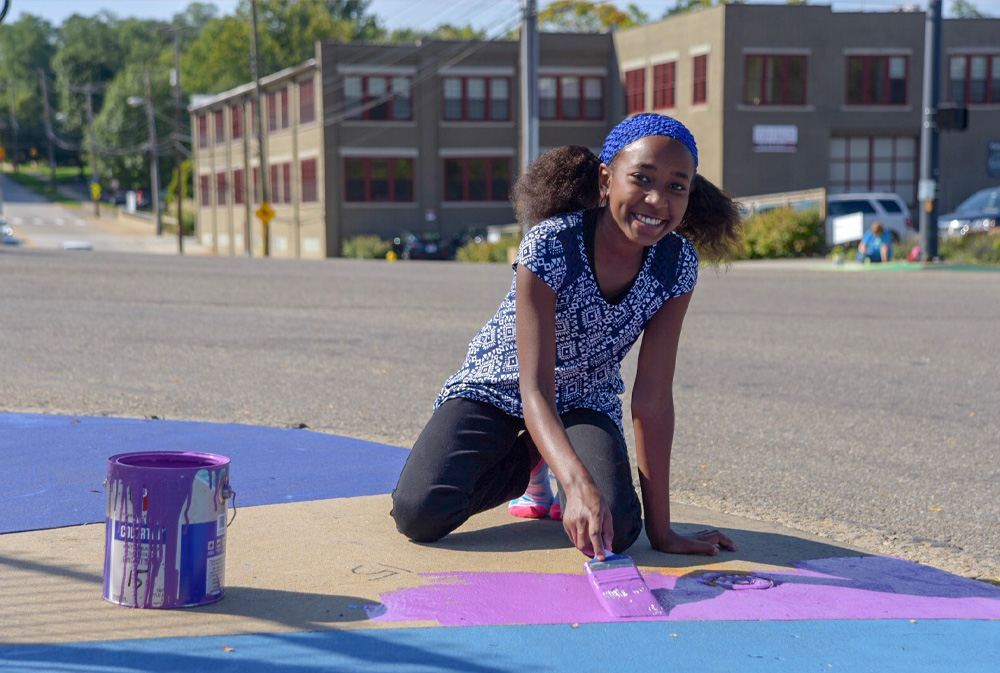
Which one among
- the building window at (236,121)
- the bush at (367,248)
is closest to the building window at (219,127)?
the building window at (236,121)

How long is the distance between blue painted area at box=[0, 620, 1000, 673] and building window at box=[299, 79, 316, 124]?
47583 mm

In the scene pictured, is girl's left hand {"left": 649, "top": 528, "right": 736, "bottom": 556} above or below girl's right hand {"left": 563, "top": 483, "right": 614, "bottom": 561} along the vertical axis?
below

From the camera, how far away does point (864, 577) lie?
4051 millimetres

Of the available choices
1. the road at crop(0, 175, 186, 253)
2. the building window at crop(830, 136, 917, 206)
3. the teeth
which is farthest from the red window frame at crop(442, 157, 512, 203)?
the teeth

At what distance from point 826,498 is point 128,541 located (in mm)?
3359

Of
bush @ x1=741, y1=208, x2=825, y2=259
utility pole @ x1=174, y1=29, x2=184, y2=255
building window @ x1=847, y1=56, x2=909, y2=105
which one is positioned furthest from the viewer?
utility pole @ x1=174, y1=29, x2=184, y2=255

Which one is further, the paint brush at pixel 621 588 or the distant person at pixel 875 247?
the distant person at pixel 875 247

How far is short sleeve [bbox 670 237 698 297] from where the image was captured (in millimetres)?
4168

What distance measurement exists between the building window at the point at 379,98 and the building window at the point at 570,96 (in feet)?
18.6

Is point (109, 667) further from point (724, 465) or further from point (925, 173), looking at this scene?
point (925, 173)

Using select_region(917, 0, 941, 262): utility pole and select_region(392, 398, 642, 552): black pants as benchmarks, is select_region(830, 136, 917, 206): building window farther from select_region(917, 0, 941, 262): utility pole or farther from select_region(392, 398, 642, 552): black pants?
select_region(392, 398, 642, 552): black pants

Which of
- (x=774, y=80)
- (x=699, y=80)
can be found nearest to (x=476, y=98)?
(x=699, y=80)

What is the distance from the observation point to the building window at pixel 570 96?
48219 millimetres

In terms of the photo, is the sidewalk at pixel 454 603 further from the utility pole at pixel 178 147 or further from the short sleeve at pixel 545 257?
the utility pole at pixel 178 147
